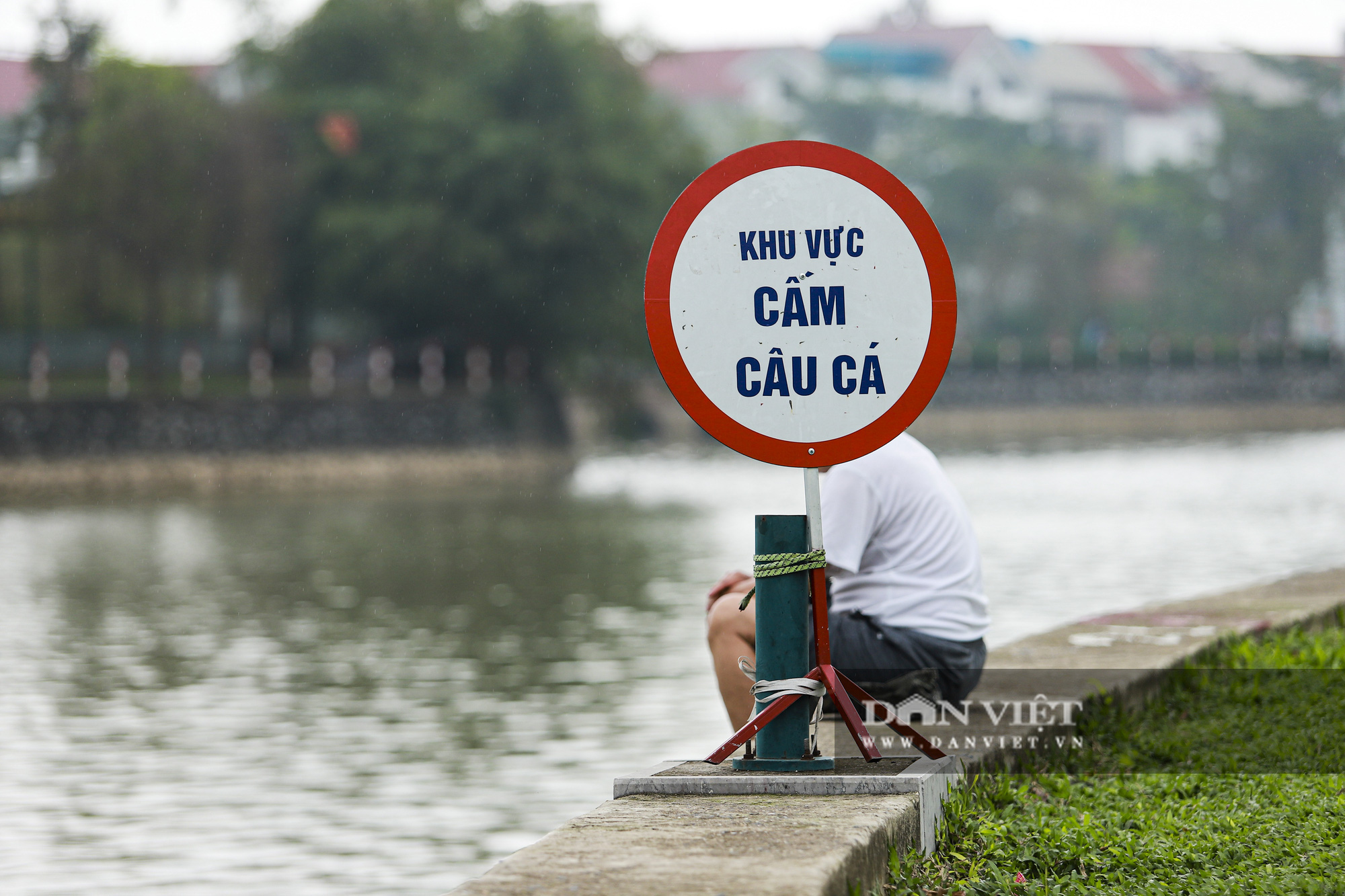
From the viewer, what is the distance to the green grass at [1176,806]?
334 cm

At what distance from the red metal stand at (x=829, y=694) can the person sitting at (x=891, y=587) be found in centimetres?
67

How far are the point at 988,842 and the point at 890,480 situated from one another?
3.16 ft

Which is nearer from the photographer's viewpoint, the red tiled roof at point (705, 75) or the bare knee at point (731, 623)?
the bare knee at point (731, 623)

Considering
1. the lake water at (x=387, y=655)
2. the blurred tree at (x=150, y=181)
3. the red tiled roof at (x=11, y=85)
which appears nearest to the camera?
the lake water at (x=387, y=655)

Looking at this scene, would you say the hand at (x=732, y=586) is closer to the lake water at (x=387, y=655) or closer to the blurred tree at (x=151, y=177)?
the lake water at (x=387, y=655)

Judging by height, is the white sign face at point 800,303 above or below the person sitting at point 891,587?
above

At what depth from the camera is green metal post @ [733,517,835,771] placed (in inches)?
134

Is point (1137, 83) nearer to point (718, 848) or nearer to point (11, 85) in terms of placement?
point (11, 85)

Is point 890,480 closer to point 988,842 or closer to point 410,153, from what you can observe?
point 988,842

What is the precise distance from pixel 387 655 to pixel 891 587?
581cm

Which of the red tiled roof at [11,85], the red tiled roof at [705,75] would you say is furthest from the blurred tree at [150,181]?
the red tiled roof at [705,75]

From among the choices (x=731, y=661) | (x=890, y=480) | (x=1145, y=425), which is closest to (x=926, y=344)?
(x=890, y=480)

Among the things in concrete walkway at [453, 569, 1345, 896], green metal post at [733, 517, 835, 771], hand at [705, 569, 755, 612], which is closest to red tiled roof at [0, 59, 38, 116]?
hand at [705, 569, 755, 612]

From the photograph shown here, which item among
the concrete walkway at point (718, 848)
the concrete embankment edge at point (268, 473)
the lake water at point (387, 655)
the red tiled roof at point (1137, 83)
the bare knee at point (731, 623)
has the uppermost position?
the red tiled roof at point (1137, 83)
